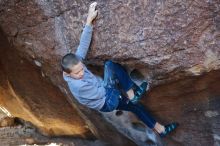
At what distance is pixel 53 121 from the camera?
612cm

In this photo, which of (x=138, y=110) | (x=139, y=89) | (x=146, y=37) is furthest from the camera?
(x=138, y=110)


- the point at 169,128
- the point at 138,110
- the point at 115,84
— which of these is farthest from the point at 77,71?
the point at 169,128

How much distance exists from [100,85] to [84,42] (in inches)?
15.3

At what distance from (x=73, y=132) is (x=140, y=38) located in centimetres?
311

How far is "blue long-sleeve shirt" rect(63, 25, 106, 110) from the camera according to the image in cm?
350

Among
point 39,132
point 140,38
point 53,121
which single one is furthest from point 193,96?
point 39,132

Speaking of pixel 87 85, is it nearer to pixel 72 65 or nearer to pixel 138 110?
pixel 72 65

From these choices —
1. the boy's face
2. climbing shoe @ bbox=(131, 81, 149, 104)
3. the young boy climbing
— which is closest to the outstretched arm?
the young boy climbing

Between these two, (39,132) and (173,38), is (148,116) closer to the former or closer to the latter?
(173,38)

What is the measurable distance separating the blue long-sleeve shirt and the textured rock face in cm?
9

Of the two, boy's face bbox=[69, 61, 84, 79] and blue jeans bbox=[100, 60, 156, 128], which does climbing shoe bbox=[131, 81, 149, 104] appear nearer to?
blue jeans bbox=[100, 60, 156, 128]

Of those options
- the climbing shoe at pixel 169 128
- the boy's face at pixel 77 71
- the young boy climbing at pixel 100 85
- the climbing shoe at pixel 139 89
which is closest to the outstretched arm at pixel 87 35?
the young boy climbing at pixel 100 85

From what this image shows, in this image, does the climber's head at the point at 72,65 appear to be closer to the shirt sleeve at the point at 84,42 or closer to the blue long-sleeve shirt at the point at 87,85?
the blue long-sleeve shirt at the point at 87,85

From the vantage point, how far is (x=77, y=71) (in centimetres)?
338
